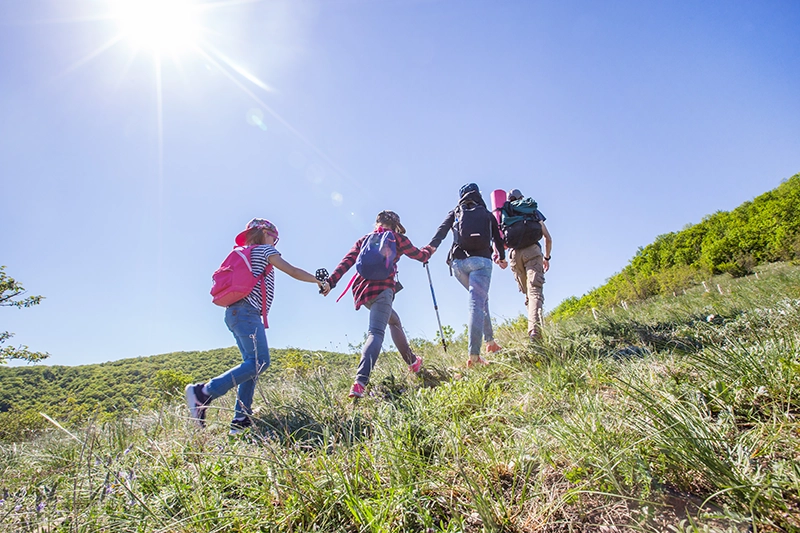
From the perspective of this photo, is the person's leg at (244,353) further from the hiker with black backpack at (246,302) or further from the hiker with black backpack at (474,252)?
the hiker with black backpack at (474,252)

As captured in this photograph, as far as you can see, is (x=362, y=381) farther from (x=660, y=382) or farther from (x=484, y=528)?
(x=660, y=382)

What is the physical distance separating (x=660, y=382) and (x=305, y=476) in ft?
7.15

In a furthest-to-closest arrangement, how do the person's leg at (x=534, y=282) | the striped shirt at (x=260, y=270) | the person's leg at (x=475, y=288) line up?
the person's leg at (x=534, y=282) → the person's leg at (x=475, y=288) → the striped shirt at (x=260, y=270)

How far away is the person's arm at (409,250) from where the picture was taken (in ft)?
13.5

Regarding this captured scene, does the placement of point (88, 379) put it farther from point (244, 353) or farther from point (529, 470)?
point (529, 470)

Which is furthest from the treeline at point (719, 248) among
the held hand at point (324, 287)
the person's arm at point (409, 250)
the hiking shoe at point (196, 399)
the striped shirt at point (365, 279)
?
the hiking shoe at point (196, 399)

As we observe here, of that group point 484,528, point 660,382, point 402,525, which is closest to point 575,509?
point 484,528

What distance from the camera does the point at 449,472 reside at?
1.66 metres

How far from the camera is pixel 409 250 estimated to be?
4.19 metres

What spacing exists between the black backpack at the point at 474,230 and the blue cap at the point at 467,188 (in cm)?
30

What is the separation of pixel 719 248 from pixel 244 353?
4158 centimetres

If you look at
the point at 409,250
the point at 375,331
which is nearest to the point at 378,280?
the point at 375,331

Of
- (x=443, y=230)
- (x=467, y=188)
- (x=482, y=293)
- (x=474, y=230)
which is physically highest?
(x=467, y=188)

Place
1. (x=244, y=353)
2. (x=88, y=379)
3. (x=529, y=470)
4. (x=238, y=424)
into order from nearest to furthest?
(x=529, y=470)
(x=238, y=424)
(x=244, y=353)
(x=88, y=379)
